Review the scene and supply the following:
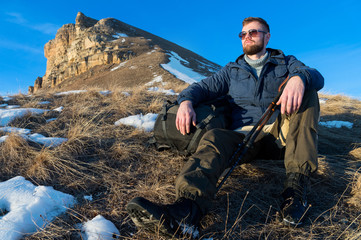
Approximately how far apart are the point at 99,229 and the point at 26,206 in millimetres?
728

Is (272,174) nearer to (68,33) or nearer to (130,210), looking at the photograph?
(130,210)

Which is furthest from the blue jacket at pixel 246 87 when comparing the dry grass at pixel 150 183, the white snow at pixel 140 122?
the white snow at pixel 140 122

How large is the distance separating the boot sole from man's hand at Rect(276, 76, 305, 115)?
1.46 metres

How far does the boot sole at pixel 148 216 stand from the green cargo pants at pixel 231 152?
0.84 feet

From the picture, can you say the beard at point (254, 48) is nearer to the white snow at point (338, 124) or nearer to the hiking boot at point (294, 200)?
the hiking boot at point (294, 200)

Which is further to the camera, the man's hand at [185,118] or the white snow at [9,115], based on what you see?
Answer: the white snow at [9,115]

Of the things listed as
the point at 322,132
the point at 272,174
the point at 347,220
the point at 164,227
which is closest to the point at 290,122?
the point at 272,174

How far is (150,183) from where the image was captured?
224 centimetres

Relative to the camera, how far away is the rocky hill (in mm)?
31234

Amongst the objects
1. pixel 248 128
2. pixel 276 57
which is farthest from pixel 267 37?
pixel 248 128

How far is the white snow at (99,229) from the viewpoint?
1.49 m

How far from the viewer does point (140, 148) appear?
2.93 m

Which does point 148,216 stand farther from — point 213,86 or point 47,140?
point 47,140

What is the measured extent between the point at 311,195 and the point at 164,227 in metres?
1.58
